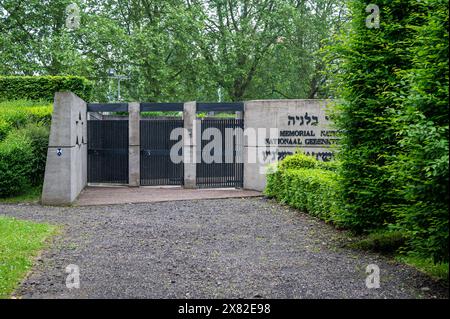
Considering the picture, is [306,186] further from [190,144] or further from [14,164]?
[14,164]

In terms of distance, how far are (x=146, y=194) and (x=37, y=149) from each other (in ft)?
10.9

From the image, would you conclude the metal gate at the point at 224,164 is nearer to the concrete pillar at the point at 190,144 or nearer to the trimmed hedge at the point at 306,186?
the concrete pillar at the point at 190,144

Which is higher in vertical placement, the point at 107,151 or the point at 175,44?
the point at 175,44

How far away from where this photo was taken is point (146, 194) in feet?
52.4

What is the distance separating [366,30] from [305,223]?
3.95 metres

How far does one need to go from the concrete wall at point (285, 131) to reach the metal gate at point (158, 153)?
104 inches

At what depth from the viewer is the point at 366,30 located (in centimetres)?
901

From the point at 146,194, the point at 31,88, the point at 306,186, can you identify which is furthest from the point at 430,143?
the point at 31,88

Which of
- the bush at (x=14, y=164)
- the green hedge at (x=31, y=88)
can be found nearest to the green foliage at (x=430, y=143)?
the bush at (x=14, y=164)

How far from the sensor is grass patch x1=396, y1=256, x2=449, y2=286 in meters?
6.62

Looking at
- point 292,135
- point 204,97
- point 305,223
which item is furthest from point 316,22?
point 305,223

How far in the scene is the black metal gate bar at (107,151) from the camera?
1834 cm
